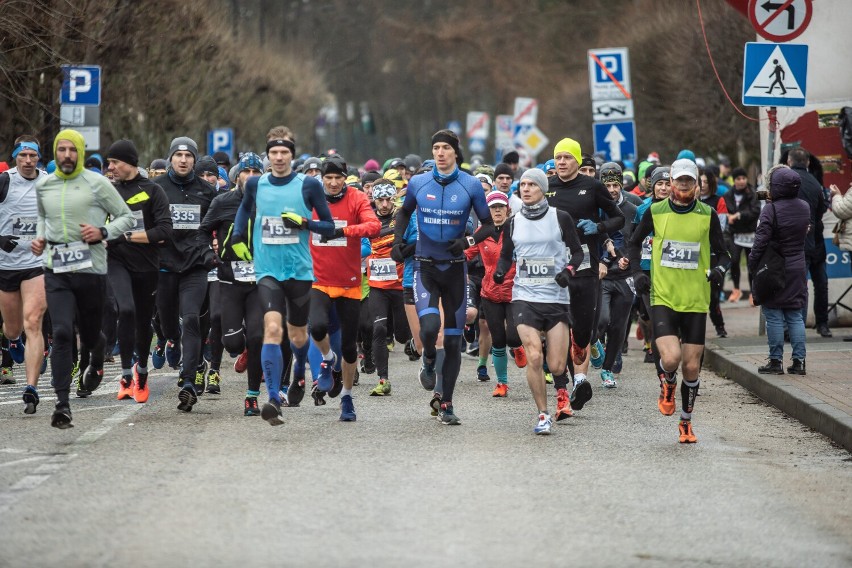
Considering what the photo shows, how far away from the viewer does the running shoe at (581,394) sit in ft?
42.8

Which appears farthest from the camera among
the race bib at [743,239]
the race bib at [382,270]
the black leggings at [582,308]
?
the race bib at [743,239]

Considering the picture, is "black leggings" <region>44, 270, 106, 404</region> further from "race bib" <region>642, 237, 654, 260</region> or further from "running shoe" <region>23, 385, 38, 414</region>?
"race bib" <region>642, 237, 654, 260</region>

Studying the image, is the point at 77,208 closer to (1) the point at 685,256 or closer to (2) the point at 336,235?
(2) the point at 336,235

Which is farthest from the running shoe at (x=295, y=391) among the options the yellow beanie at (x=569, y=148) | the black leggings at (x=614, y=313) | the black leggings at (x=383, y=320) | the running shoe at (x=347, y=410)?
the black leggings at (x=614, y=313)

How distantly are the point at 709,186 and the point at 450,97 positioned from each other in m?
65.6

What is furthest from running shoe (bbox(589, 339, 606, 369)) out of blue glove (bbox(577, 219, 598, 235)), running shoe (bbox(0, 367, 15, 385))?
running shoe (bbox(0, 367, 15, 385))

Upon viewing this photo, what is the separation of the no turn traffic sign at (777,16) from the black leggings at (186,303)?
6461 millimetres

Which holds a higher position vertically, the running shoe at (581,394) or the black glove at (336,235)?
the black glove at (336,235)

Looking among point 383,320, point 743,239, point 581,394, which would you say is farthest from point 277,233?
point 743,239

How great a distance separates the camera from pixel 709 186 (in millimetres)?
20172

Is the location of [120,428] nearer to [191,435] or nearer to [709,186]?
[191,435]

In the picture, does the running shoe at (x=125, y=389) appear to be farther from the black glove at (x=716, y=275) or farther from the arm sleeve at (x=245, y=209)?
the black glove at (x=716, y=275)

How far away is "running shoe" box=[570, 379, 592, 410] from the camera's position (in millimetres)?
13047

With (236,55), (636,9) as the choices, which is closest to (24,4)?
(236,55)
